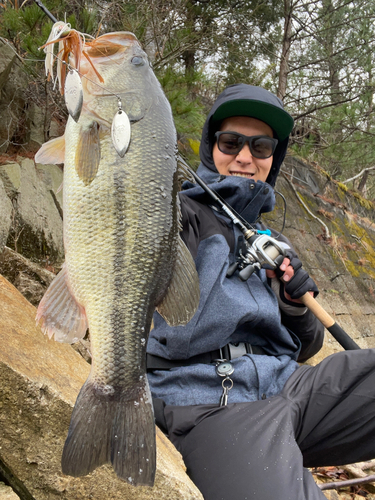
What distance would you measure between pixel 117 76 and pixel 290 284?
1.74 m

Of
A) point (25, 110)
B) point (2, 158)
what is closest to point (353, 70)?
point (25, 110)

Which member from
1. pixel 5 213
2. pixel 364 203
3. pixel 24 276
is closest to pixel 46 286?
pixel 24 276

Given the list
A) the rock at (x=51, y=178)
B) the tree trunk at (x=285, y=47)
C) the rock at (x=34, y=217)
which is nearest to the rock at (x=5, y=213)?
the rock at (x=34, y=217)

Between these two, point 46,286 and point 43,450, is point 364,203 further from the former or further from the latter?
point 43,450

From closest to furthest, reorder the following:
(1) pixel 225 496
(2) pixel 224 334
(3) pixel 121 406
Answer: (3) pixel 121 406 → (1) pixel 225 496 → (2) pixel 224 334

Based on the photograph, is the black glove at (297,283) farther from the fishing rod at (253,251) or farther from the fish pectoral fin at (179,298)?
the fish pectoral fin at (179,298)

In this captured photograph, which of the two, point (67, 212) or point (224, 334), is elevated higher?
point (67, 212)

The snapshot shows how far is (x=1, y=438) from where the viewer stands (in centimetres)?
172

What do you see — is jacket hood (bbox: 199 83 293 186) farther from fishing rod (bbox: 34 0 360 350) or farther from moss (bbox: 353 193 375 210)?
moss (bbox: 353 193 375 210)

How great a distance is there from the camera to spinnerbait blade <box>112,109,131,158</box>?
53.2 inches

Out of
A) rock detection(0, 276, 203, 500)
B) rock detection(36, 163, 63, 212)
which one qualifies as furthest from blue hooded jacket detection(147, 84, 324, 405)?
rock detection(36, 163, 63, 212)

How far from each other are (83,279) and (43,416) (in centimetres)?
79

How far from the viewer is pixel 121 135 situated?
135 cm

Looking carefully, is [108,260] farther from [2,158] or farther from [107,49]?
[2,158]
